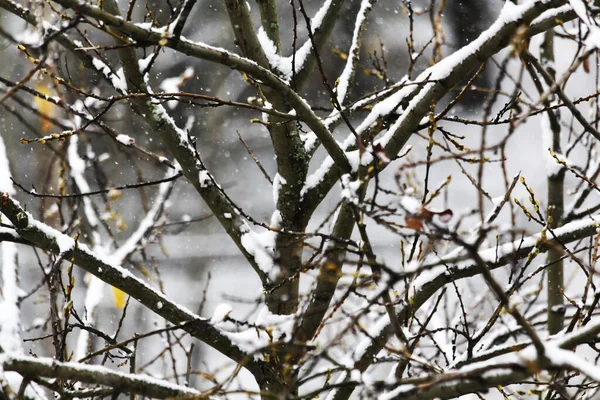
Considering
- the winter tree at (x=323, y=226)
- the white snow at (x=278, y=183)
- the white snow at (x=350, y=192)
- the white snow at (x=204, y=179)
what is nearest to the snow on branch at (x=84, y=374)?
the winter tree at (x=323, y=226)

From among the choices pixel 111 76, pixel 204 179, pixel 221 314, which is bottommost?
pixel 221 314

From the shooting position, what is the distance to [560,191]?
15.0 feet

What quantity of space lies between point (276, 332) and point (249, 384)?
6781 millimetres

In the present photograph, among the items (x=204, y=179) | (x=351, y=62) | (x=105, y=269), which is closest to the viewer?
(x=105, y=269)

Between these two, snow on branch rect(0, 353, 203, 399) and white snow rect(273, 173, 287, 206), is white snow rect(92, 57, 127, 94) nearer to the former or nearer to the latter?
white snow rect(273, 173, 287, 206)

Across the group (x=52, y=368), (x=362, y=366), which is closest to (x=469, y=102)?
(x=362, y=366)

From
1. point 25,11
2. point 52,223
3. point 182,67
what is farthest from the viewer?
point 182,67

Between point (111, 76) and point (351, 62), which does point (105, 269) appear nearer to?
point (111, 76)

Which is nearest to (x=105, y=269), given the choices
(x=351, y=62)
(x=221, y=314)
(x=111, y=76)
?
(x=221, y=314)

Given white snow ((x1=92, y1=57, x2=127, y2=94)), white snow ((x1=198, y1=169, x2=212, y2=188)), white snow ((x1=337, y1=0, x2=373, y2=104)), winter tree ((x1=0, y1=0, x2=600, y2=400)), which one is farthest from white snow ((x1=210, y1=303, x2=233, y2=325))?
white snow ((x1=337, y1=0, x2=373, y2=104))

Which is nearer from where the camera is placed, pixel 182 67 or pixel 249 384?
pixel 249 384

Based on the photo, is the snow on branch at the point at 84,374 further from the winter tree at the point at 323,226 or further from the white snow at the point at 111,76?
the white snow at the point at 111,76

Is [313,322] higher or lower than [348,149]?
lower

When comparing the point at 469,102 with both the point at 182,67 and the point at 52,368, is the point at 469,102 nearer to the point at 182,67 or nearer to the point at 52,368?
the point at 182,67
